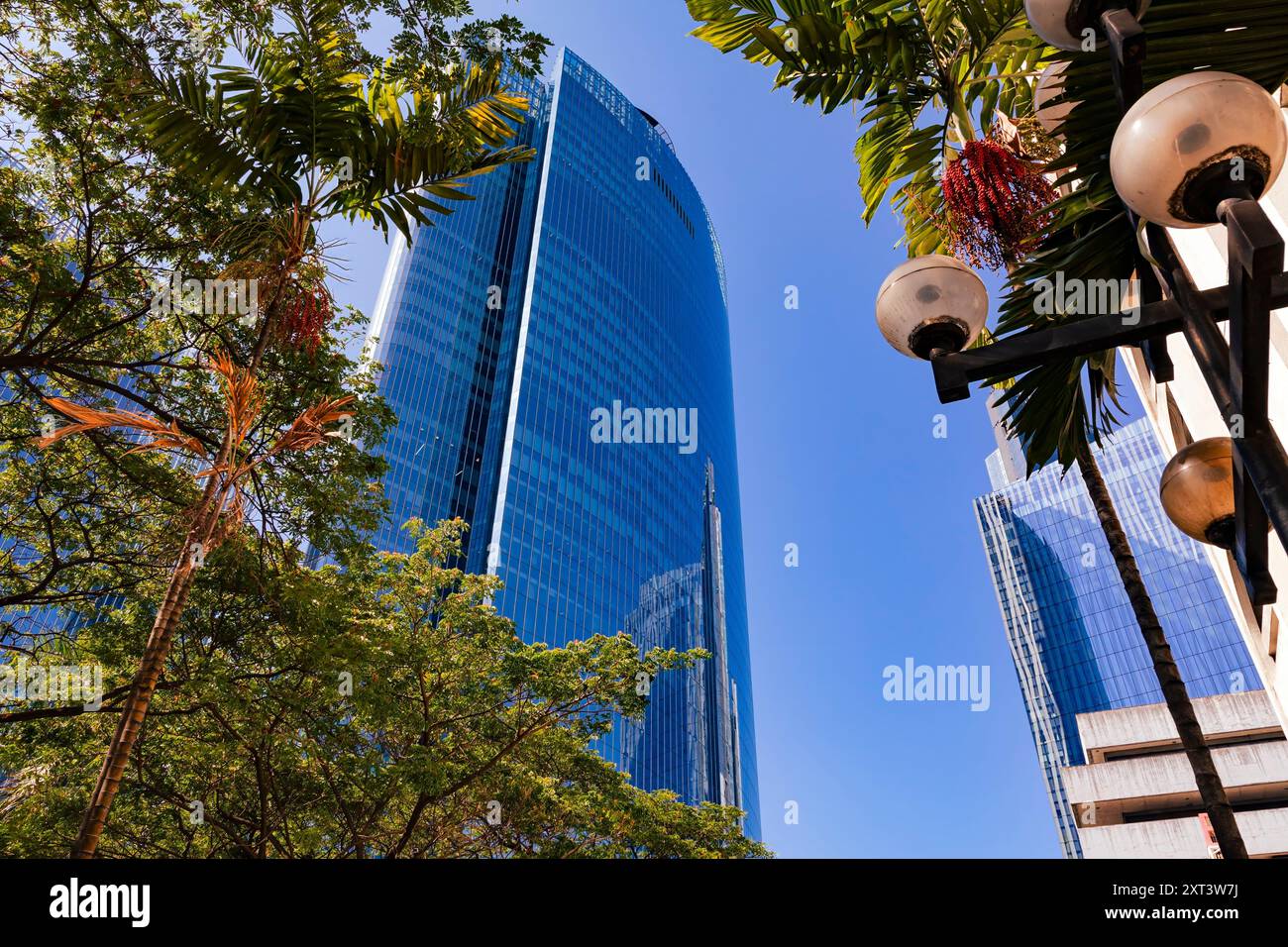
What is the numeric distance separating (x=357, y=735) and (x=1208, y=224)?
1160 cm

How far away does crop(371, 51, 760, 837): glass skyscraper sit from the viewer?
219ft

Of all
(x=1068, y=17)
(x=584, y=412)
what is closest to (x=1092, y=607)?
(x=584, y=412)

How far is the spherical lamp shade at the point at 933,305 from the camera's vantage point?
9.53 feet

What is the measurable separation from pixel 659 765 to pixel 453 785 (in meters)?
66.4

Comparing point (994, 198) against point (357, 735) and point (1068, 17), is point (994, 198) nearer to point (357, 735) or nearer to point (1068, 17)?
point (1068, 17)

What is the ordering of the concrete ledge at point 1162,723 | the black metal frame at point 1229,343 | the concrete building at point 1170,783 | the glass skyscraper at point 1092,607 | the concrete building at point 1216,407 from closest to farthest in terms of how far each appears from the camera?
the black metal frame at point 1229,343 < the concrete building at point 1216,407 < the concrete building at point 1170,783 < the concrete ledge at point 1162,723 < the glass skyscraper at point 1092,607

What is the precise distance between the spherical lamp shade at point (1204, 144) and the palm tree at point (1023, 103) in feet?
2.57

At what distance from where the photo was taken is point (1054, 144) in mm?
4398

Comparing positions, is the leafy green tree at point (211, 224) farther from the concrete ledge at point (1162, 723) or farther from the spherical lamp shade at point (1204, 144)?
the concrete ledge at point (1162, 723)

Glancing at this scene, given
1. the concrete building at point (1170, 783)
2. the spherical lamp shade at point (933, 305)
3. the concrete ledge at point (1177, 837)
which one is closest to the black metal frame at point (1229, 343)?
the spherical lamp shade at point (933, 305)

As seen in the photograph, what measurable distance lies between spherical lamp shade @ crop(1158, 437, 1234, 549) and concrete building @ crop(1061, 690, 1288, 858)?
39.9 m

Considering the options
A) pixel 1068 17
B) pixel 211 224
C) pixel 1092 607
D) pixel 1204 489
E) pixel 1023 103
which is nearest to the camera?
pixel 1068 17

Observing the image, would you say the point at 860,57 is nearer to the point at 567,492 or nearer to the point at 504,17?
the point at 504,17

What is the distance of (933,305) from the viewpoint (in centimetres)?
292
